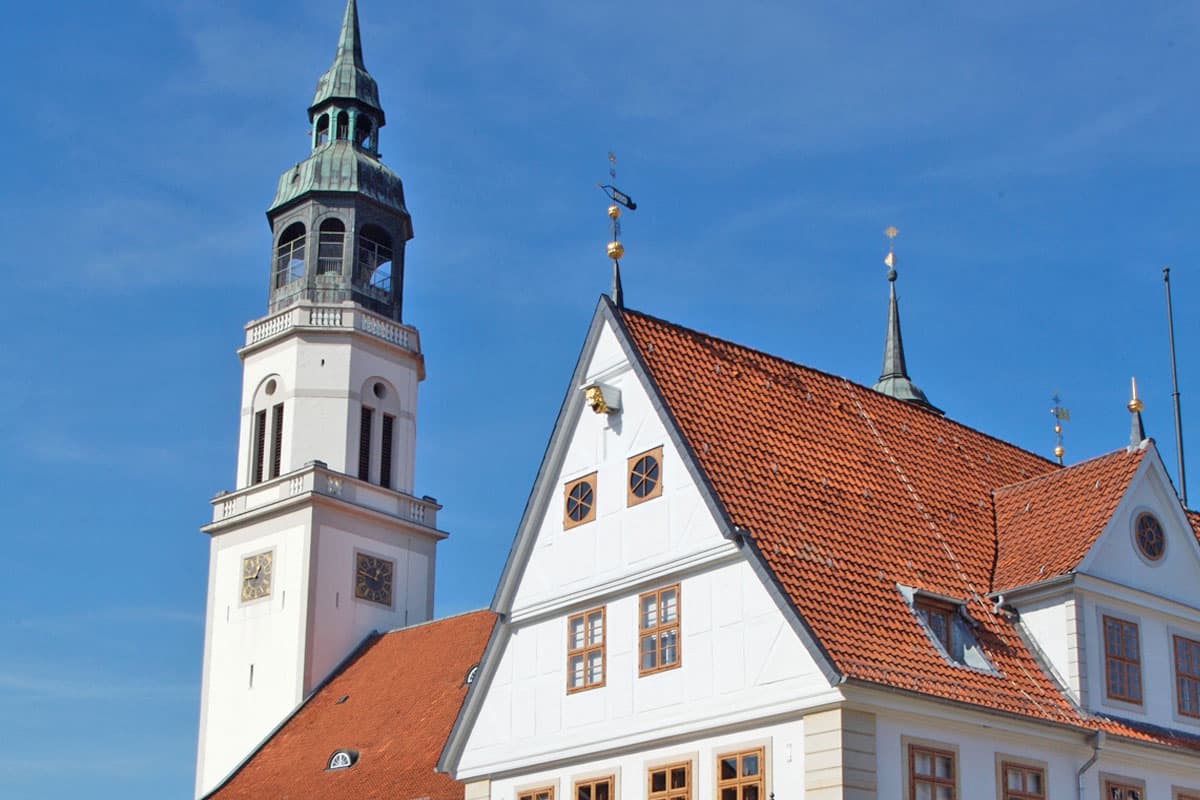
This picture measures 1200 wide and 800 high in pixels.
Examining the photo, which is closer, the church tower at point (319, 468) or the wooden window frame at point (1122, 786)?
the wooden window frame at point (1122, 786)

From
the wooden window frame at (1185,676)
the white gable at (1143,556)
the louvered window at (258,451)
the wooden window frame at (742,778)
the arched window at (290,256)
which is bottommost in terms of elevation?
the wooden window frame at (742,778)

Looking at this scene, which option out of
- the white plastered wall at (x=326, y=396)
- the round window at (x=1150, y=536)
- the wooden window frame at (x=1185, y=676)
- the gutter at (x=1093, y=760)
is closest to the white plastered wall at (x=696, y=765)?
the gutter at (x=1093, y=760)

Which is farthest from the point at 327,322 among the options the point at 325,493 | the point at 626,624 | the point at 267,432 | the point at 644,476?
the point at 626,624

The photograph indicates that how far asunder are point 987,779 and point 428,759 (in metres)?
19.4

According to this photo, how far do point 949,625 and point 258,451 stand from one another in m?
33.6

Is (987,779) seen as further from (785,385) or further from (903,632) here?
(785,385)

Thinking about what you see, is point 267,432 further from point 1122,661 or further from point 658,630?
point 1122,661

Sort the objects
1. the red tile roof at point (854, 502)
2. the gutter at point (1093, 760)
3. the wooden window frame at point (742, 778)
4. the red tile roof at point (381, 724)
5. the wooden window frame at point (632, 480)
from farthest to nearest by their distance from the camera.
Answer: the red tile roof at point (381, 724)
the wooden window frame at point (632, 480)
the gutter at point (1093, 760)
the red tile roof at point (854, 502)
the wooden window frame at point (742, 778)

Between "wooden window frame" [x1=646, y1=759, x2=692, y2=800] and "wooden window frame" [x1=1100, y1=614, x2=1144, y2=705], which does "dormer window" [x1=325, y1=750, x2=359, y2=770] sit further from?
"wooden window frame" [x1=1100, y1=614, x2=1144, y2=705]

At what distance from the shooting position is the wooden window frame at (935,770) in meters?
27.3

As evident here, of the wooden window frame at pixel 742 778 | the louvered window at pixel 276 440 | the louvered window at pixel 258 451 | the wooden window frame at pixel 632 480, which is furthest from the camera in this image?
the louvered window at pixel 258 451

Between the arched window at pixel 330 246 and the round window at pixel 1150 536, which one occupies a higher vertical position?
the arched window at pixel 330 246

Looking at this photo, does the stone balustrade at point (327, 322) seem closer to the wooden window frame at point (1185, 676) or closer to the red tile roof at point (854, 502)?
the red tile roof at point (854, 502)

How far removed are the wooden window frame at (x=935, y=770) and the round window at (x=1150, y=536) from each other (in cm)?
617
